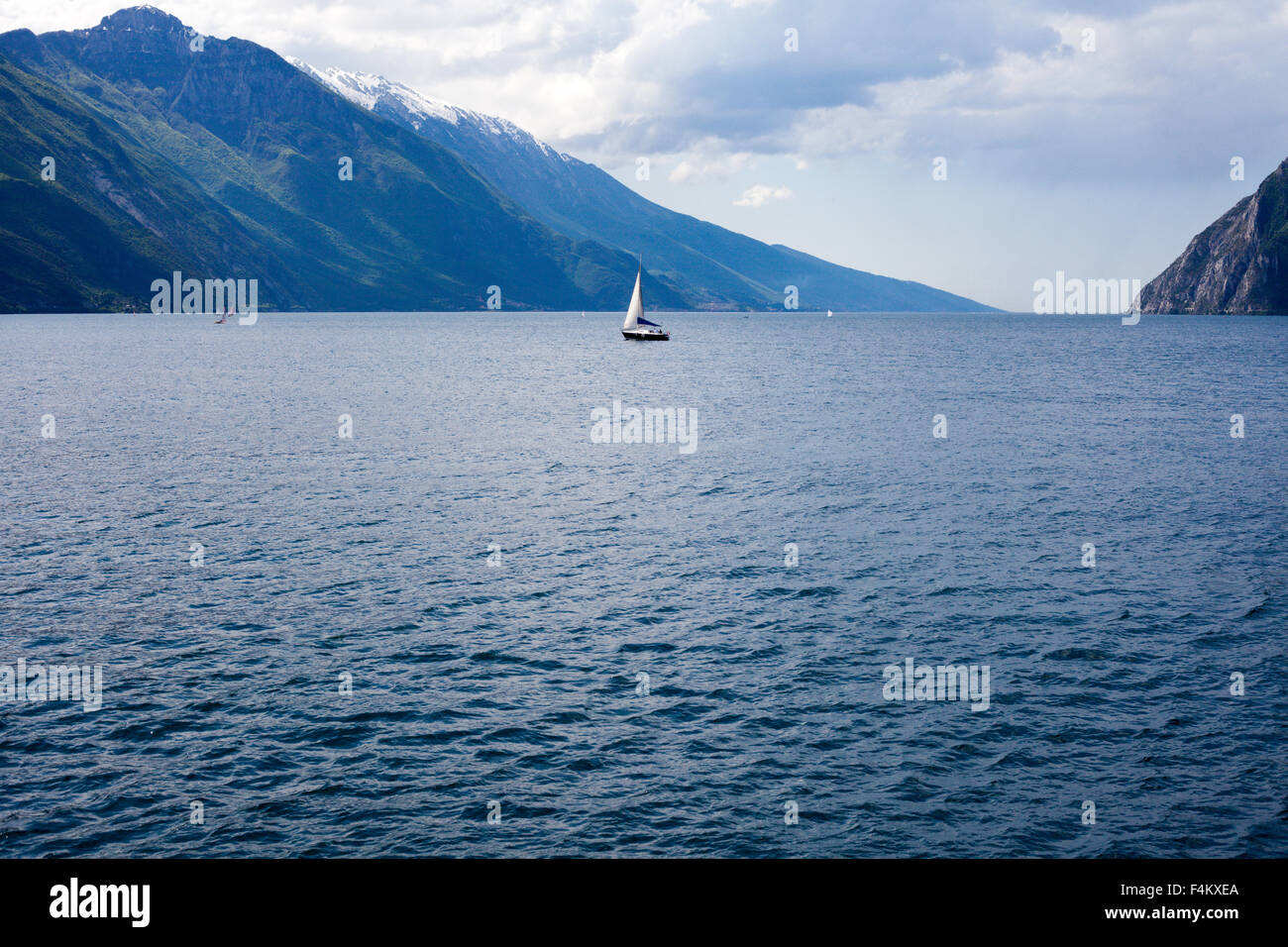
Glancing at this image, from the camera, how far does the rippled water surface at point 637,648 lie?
23.8 metres

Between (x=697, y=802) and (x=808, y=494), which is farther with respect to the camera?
(x=808, y=494)

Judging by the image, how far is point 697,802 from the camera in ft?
80.1

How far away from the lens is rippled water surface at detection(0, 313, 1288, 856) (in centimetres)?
2378

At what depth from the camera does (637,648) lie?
35500 mm

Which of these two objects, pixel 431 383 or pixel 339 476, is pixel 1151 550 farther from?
pixel 431 383

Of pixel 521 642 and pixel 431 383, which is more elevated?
pixel 431 383
